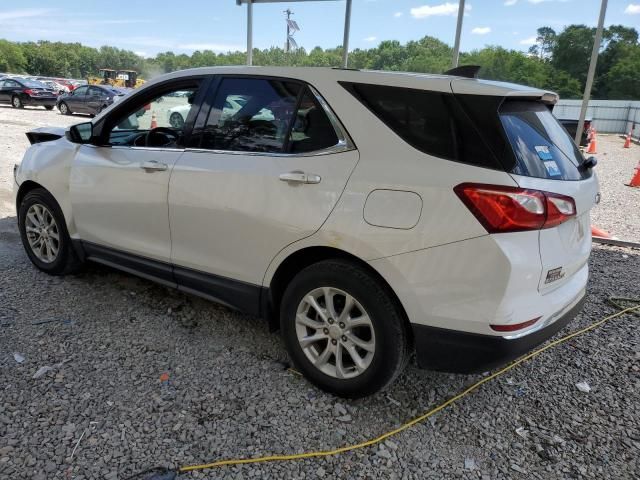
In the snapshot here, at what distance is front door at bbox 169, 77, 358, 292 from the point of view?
2.77 m

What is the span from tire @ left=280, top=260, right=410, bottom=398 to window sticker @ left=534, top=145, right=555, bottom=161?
1008 millimetres

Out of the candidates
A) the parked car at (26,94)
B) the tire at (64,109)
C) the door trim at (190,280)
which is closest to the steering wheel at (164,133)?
the door trim at (190,280)

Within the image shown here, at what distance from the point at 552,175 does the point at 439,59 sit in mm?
6536

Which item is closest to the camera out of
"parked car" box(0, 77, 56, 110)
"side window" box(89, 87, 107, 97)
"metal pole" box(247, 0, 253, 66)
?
"metal pole" box(247, 0, 253, 66)

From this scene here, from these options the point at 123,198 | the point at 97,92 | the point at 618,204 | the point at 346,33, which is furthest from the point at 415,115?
the point at 97,92

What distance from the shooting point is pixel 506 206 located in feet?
7.50

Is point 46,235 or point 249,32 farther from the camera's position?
point 249,32

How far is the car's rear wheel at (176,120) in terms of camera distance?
348cm

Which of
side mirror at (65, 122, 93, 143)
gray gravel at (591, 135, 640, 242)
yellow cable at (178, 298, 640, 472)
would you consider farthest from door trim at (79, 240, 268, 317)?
gray gravel at (591, 135, 640, 242)

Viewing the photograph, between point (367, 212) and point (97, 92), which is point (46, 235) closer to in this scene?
point (367, 212)

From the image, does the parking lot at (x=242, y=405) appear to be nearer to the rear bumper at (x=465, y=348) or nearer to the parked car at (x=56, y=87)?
the rear bumper at (x=465, y=348)

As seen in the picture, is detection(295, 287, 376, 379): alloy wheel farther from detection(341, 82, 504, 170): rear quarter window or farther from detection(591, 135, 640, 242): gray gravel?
detection(591, 135, 640, 242): gray gravel

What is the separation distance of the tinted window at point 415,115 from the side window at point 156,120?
4.60ft

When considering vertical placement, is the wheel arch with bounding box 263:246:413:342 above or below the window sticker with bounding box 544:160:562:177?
below
